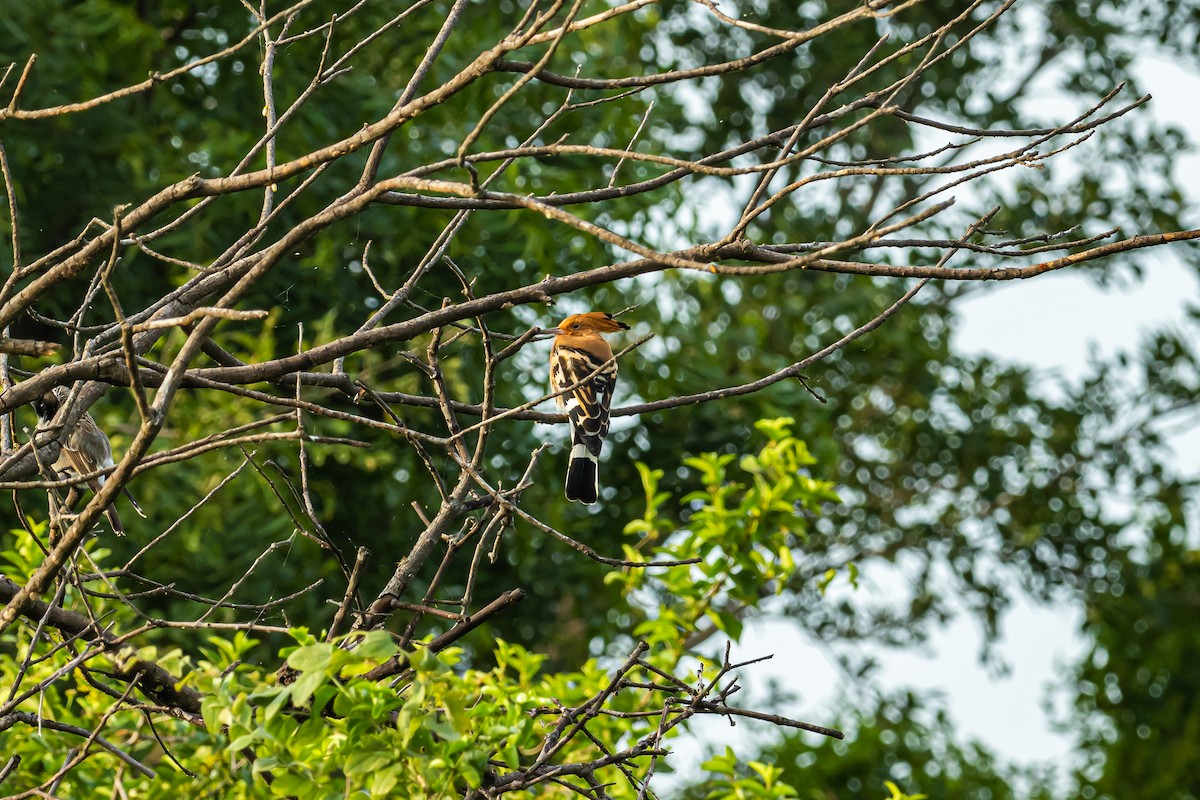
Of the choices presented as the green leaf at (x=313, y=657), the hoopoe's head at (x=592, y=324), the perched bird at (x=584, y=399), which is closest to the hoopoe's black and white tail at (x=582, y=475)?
the perched bird at (x=584, y=399)

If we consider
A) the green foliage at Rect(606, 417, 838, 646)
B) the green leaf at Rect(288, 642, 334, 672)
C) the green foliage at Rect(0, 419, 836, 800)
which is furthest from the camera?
the green foliage at Rect(606, 417, 838, 646)

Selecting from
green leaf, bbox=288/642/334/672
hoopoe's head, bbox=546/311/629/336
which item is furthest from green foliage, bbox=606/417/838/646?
green leaf, bbox=288/642/334/672

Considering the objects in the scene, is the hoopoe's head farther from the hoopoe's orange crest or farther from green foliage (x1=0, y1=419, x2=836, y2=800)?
green foliage (x1=0, y1=419, x2=836, y2=800)

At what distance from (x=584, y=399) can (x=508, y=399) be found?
2.54 metres

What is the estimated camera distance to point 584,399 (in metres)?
4.64

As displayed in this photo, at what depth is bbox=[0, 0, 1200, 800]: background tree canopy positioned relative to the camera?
235 centimetres

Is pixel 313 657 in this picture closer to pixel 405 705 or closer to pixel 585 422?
pixel 405 705

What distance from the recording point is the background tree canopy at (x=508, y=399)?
235cm

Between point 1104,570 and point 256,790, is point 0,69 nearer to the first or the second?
point 256,790

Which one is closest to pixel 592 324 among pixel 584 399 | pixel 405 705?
pixel 584 399

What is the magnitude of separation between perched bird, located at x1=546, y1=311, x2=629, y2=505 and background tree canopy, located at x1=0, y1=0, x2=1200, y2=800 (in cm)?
27

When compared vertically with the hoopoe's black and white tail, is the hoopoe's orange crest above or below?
above

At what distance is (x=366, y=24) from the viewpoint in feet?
24.3

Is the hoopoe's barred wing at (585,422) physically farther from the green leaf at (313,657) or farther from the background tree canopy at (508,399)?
the green leaf at (313,657)
